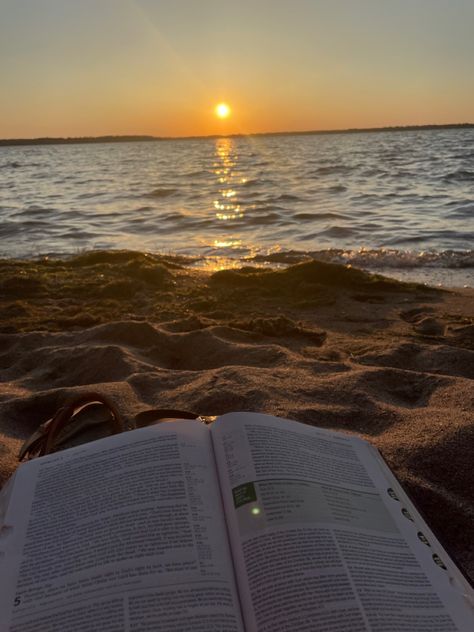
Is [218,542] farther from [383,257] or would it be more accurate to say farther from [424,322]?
[383,257]

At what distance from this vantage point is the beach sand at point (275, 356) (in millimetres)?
1780

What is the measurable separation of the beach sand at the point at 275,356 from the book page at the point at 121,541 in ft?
1.75

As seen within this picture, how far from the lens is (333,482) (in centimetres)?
126

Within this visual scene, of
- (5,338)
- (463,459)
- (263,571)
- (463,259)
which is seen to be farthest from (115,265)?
(263,571)

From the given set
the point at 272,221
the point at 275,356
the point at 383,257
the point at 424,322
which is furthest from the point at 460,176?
the point at 275,356

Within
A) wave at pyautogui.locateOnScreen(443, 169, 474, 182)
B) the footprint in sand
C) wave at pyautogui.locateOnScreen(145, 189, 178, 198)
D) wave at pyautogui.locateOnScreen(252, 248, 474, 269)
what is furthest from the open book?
wave at pyautogui.locateOnScreen(443, 169, 474, 182)

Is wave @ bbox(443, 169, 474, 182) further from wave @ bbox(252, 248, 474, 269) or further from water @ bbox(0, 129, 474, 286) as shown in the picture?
wave @ bbox(252, 248, 474, 269)

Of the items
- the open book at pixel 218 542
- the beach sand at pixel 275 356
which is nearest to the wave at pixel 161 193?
the beach sand at pixel 275 356

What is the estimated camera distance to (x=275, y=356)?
2.64m

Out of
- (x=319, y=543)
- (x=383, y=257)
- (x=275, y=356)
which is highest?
(x=319, y=543)

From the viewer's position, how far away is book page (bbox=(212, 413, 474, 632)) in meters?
0.91

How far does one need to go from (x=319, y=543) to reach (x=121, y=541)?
1.18 ft

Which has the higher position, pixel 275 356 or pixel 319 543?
pixel 319 543

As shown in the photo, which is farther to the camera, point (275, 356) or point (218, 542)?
point (275, 356)
